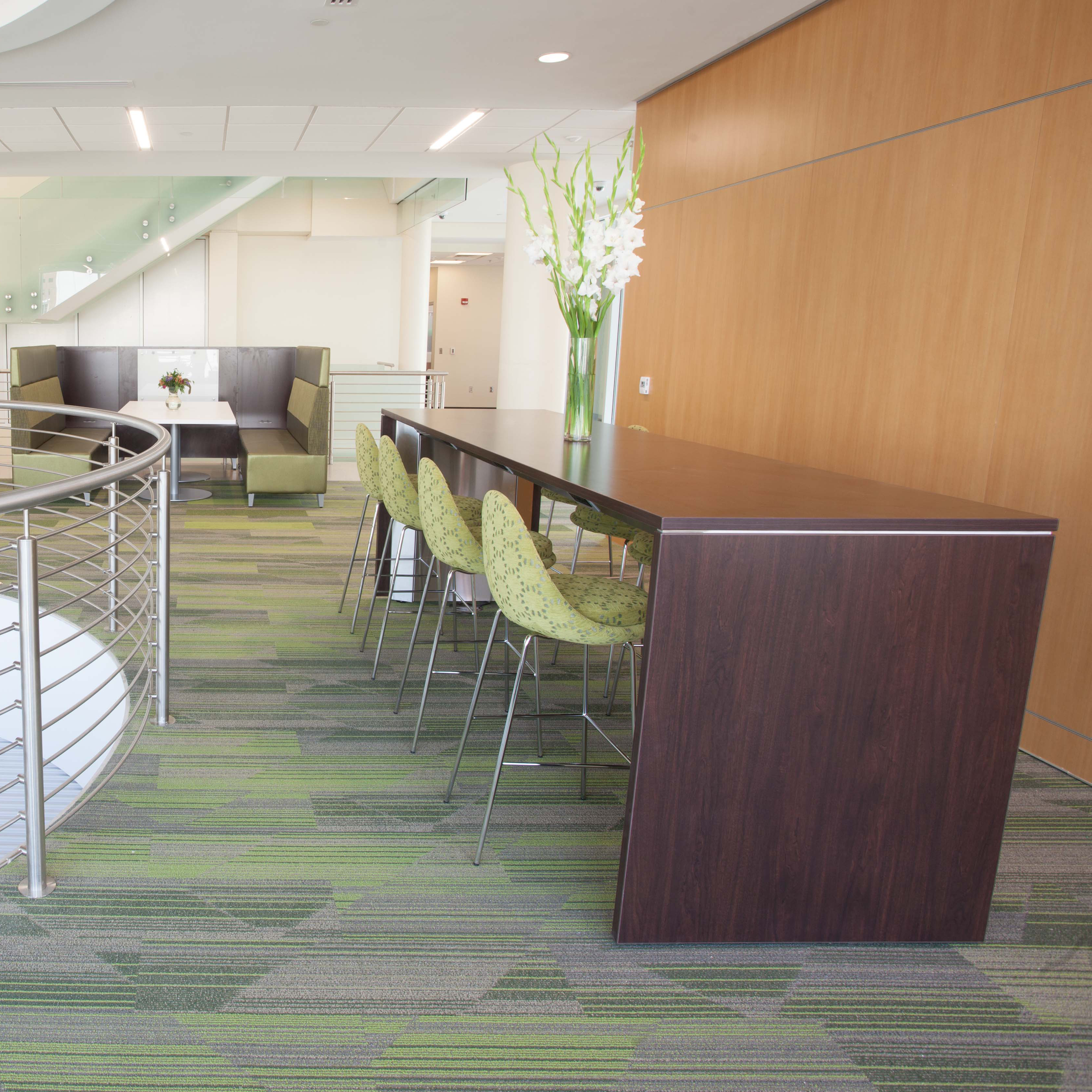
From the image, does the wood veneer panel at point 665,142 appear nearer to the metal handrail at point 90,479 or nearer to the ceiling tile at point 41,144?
the metal handrail at point 90,479

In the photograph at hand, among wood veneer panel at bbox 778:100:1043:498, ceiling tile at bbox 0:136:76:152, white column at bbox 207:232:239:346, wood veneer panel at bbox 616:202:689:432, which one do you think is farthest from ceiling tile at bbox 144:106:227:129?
white column at bbox 207:232:239:346

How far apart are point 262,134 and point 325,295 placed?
697 cm

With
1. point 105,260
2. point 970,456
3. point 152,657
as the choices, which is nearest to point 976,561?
point 970,456

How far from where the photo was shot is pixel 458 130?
7.26m

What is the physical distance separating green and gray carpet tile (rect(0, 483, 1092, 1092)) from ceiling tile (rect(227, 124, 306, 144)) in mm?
5708

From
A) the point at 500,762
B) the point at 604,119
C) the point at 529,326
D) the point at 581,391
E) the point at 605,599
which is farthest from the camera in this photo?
the point at 529,326

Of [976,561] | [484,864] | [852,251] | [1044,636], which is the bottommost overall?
[484,864]

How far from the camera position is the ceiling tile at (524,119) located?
21.6ft

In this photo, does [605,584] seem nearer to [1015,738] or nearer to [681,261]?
[1015,738]

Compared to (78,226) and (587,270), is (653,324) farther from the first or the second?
(78,226)

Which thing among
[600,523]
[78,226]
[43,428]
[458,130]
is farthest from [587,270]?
[78,226]

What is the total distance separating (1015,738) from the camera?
214cm

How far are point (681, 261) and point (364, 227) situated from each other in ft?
30.5

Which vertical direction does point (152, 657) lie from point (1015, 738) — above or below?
below
